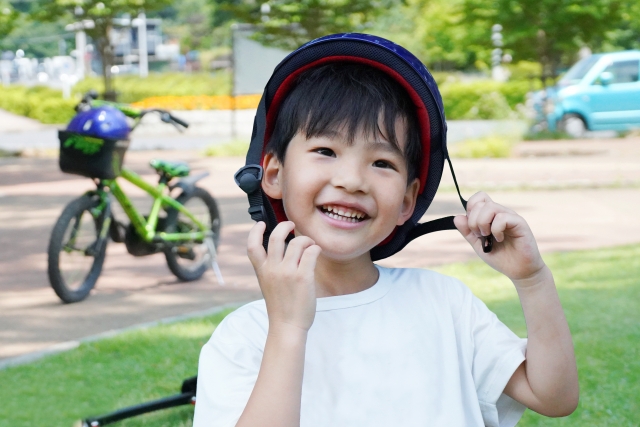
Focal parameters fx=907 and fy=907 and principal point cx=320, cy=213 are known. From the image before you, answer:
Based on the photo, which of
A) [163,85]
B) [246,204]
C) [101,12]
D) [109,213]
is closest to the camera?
[109,213]

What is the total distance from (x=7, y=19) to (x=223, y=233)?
12.2m

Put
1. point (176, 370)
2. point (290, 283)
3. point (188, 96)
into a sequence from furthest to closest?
point (188, 96), point (176, 370), point (290, 283)

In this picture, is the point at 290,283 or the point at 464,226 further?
the point at 464,226

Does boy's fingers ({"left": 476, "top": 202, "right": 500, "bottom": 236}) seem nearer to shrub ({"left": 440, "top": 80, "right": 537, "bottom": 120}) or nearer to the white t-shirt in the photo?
the white t-shirt

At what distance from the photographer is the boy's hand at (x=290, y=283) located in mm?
1624

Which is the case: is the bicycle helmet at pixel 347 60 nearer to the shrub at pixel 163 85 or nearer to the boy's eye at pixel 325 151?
the boy's eye at pixel 325 151

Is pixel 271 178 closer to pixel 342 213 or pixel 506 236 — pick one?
pixel 342 213

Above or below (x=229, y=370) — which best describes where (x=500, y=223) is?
above

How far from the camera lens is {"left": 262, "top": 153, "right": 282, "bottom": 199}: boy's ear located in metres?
2.06

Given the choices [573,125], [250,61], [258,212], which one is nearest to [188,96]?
[250,61]

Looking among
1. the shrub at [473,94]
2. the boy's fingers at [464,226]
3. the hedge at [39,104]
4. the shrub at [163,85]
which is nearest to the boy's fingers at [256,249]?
the boy's fingers at [464,226]

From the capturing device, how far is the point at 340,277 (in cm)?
198

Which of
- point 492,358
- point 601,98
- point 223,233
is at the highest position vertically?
point 492,358

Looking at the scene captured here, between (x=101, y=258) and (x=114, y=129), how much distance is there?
86 centimetres
